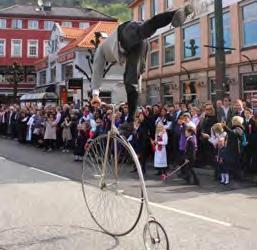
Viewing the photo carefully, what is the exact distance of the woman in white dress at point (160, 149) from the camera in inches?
521

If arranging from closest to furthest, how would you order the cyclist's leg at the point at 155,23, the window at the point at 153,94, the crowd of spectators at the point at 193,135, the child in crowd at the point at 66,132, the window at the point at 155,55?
the cyclist's leg at the point at 155,23 → the crowd of spectators at the point at 193,135 → the child in crowd at the point at 66,132 → the window at the point at 153,94 → the window at the point at 155,55

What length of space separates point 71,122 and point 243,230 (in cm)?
1327

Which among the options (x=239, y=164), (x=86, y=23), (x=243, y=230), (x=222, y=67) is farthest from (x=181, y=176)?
(x=86, y=23)

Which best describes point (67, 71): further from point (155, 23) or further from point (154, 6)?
point (155, 23)

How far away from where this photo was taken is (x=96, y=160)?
673cm

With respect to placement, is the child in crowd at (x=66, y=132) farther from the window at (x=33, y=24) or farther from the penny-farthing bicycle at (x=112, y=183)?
the window at (x=33, y=24)

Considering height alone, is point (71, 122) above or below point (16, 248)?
above

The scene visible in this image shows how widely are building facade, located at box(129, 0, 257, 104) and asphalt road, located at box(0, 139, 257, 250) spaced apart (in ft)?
34.3

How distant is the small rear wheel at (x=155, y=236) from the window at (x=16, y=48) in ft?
254

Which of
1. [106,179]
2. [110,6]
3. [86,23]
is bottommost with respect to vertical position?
[106,179]

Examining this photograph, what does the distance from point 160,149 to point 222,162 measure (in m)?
1.85

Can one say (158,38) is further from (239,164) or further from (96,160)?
(96,160)

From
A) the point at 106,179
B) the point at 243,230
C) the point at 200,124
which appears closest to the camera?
the point at 106,179

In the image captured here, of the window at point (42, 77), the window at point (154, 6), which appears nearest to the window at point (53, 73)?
the window at point (42, 77)
